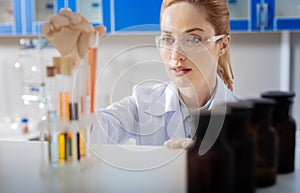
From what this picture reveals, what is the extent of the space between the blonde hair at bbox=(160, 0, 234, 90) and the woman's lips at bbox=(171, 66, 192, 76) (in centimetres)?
7

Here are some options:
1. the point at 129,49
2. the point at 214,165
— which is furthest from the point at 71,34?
the point at 214,165

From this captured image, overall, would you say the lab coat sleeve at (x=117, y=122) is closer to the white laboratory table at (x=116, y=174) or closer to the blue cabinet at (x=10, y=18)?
the white laboratory table at (x=116, y=174)

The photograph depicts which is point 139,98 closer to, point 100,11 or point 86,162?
point 86,162

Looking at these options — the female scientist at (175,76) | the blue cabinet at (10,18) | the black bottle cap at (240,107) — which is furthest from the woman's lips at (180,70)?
the blue cabinet at (10,18)

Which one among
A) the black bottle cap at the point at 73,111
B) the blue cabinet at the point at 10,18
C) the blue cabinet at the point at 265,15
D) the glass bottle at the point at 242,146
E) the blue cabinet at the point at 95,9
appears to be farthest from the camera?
the blue cabinet at the point at 10,18

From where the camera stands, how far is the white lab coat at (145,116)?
25.7 inches

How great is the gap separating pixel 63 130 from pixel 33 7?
540mm

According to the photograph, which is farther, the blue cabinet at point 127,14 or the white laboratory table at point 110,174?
the blue cabinet at point 127,14

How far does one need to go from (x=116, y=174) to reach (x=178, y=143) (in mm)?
121

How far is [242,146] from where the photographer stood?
1.70 ft

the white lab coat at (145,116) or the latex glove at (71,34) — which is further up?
the latex glove at (71,34)

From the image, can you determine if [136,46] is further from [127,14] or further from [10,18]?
[10,18]

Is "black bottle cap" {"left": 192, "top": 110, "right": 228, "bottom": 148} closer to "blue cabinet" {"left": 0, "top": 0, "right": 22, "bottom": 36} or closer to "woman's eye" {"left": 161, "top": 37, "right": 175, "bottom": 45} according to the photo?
"woman's eye" {"left": 161, "top": 37, "right": 175, "bottom": 45}

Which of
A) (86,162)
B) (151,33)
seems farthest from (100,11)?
(86,162)
